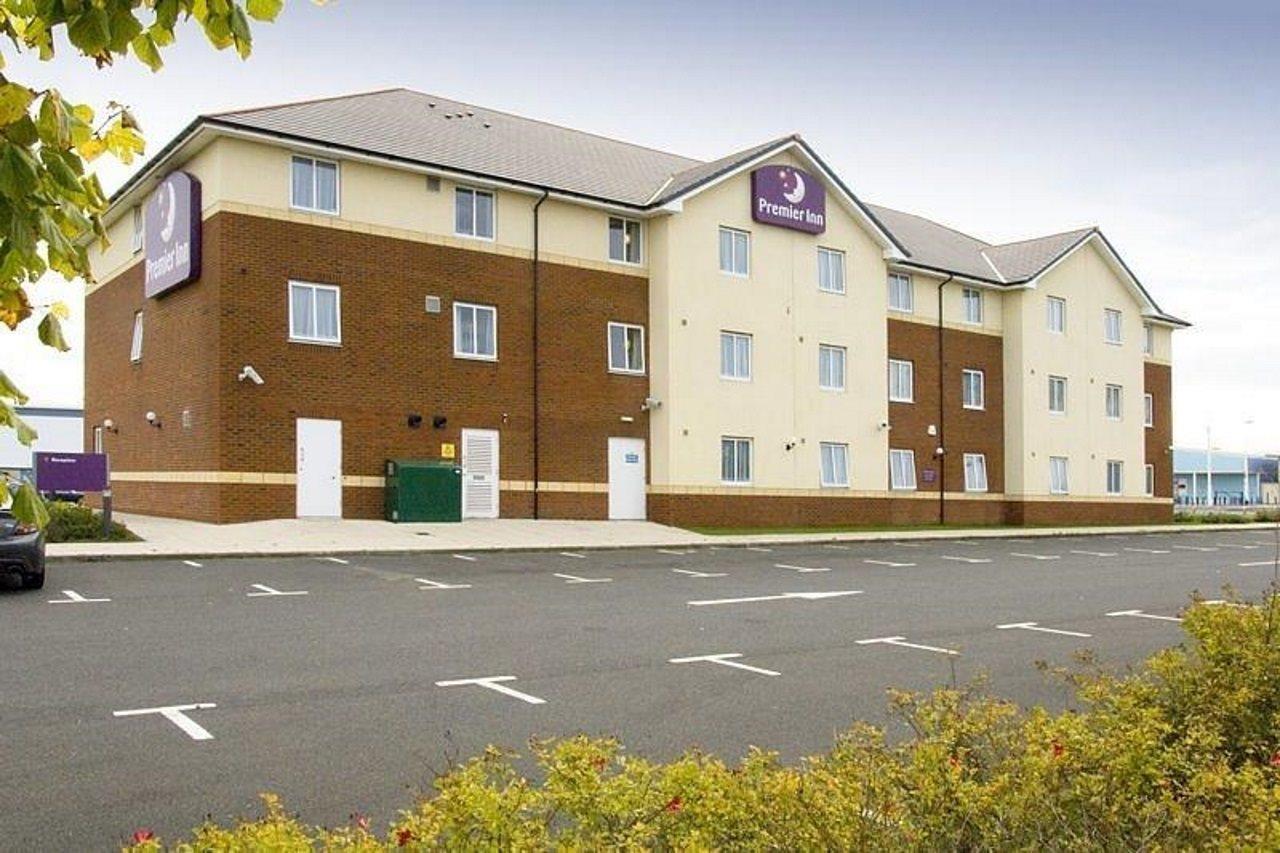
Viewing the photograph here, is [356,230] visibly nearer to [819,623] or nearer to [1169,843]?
[819,623]

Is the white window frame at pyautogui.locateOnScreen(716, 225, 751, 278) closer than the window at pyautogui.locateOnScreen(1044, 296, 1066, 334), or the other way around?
the white window frame at pyautogui.locateOnScreen(716, 225, 751, 278)

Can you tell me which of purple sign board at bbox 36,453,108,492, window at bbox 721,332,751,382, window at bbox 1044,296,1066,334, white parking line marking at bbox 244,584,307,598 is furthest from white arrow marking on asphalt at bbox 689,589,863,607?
window at bbox 1044,296,1066,334

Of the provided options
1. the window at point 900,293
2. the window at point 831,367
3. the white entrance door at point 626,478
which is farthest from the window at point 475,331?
the window at point 900,293

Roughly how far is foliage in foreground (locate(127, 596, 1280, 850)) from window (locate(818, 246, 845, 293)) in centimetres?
2976

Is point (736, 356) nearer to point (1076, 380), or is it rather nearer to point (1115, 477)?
point (1076, 380)

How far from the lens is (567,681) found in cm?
911

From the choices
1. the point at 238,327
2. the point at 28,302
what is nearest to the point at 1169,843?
the point at 28,302

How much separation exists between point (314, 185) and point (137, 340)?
7551 millimetres

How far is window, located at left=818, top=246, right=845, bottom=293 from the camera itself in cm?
3384

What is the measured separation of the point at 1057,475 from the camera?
4112 centimetres

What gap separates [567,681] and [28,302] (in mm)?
6877

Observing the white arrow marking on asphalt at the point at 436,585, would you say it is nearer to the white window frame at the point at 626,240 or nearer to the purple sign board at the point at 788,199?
the white window frame at the point at 626,240

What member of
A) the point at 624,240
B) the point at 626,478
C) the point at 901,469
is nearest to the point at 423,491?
the point at 626,478

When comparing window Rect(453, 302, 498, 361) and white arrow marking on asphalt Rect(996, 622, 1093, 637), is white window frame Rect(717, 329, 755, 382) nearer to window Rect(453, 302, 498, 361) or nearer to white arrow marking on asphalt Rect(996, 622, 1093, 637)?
window Rect(453, 302, 498, 361)
